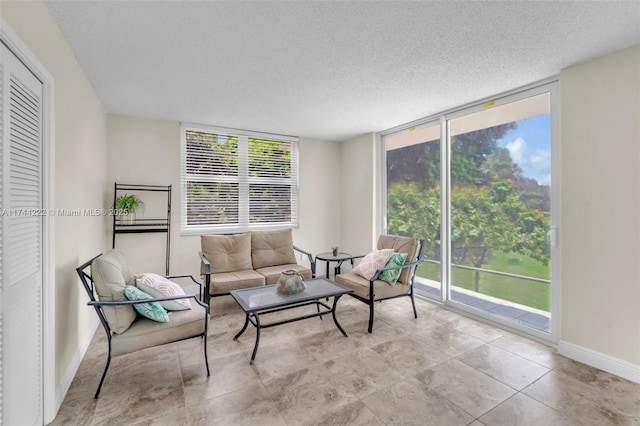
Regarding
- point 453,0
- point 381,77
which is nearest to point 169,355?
point 381,77

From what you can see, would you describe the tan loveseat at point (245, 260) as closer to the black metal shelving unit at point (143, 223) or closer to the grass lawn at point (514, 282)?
the black metal shelving unit at point (143, 223)

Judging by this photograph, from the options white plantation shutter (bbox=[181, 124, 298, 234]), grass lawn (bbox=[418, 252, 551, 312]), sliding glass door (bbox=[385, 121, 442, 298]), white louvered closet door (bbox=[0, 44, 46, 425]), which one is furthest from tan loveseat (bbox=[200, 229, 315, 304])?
grass lawn (bbox=[418, 252, 551, 312])

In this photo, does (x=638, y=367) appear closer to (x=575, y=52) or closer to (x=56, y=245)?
(x=575, y=52)

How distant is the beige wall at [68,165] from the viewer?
1.67 m

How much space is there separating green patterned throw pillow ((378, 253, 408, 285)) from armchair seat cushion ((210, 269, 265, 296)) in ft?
4.93

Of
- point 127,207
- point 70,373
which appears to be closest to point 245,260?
point 127,207

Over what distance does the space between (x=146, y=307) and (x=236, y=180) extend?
276 cm

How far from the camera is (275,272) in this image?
3.85 metres

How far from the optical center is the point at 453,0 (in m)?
1.72

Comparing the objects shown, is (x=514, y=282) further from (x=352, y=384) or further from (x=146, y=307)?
(x=146, y=307)

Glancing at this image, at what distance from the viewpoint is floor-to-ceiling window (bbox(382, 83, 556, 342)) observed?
9.66 feet

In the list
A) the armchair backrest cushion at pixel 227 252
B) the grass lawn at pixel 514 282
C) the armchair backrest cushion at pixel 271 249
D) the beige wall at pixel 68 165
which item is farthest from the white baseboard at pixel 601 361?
the beige wall at pixel 68 165

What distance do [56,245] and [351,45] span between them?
2.51 m

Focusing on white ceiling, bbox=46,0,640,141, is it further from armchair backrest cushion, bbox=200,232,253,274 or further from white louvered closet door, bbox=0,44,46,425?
armchair backrest cushion, bbox=200,232,253,274
